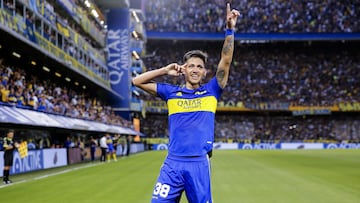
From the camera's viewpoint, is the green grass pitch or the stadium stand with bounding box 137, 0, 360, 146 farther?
the stadium stand with bounding box 137, 0, 360, 146

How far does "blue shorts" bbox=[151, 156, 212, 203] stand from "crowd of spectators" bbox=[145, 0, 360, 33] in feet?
230

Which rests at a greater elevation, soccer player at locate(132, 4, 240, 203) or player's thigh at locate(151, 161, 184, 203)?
soccer player at locate(132, 4, 240, 203)

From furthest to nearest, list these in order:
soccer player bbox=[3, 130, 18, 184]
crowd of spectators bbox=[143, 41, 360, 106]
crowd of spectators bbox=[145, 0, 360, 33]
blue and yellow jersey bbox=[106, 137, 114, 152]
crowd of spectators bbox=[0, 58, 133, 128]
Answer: crowd of spectators bbox=[145, 0, 360, 33], crowd of spectators bbox=[143, 41, 360, 106], blue and yellow jersey bbox=[106, 137, 114, 152], crowd of spectators bbox=[0, 58, 133, 128], soccer player bbox=[3, 130, 18, 184]

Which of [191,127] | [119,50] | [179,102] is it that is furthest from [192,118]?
[119,50]

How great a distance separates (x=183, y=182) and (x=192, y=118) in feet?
2.22

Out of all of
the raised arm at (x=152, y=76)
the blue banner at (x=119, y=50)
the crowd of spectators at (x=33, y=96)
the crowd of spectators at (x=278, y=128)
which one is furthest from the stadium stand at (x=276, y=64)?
the raised arm at (x=152, y=76)

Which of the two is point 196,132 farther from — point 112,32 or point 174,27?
point 174,27

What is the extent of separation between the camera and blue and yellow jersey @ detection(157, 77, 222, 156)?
16.3 feet

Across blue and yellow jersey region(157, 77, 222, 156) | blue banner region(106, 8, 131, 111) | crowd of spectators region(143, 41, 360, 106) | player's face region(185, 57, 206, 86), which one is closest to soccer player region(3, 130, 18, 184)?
blue and yellow jersey region(157, 77, 222, 156)

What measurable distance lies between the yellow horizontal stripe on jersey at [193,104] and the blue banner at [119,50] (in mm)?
53080

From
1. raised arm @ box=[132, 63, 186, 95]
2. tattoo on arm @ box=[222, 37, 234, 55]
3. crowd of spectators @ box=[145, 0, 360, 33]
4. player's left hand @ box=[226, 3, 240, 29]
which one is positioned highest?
crowd of spectators @ box=[145, 0, 360, 33]

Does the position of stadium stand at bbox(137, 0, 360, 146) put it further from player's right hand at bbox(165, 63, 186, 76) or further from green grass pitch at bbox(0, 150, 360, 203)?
player's right hand at bbox(165, 63, 186, 76)

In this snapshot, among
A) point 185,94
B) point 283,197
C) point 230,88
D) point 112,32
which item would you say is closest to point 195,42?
point 230,88

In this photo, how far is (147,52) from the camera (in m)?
78.4
